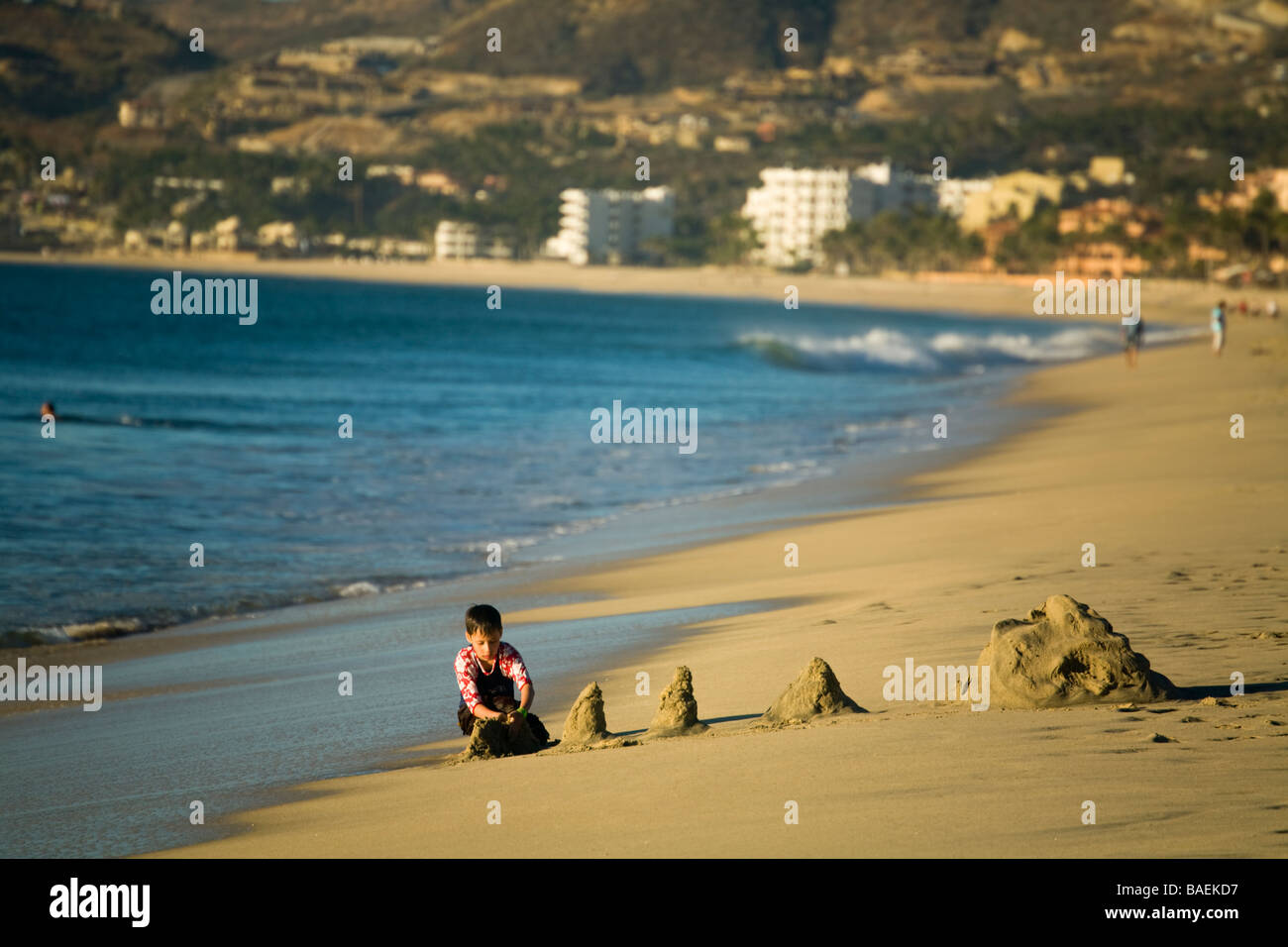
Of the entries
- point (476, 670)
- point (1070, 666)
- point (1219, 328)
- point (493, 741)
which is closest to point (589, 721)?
point (493, 741)

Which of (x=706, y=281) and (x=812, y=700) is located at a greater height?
(x=706, y=281)

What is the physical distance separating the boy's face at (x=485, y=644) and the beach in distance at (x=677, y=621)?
0.52 meters

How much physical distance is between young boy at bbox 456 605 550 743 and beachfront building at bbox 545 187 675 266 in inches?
7047

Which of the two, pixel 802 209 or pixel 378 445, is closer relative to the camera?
pixel 378 445

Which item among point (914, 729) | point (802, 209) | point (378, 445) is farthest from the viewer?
point (802, 209)

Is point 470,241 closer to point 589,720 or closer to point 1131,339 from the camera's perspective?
point 1131,339

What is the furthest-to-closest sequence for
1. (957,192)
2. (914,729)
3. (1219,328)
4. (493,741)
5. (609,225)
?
(957,192) < (609,225) < (1219,328) < (493,741) < (914,729)

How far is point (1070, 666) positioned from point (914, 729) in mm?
839

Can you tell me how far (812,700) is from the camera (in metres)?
6.92

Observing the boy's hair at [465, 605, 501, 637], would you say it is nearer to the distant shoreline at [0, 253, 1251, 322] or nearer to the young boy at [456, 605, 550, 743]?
the young boy at [456, 605, 550, 743]
